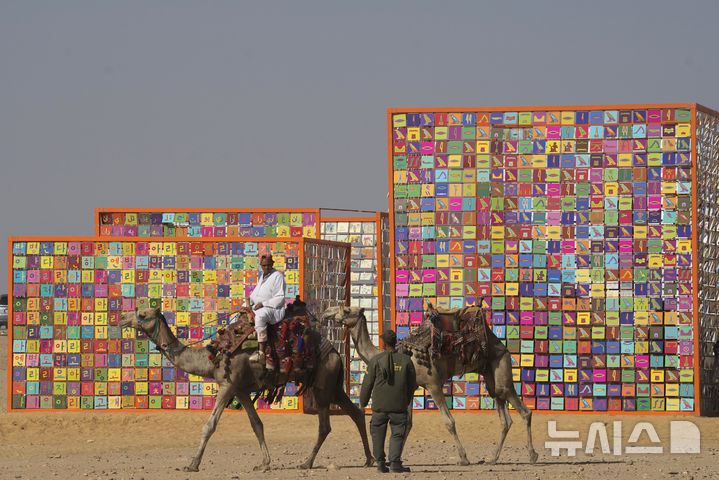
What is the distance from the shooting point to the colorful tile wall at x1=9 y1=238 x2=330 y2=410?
24.5 m

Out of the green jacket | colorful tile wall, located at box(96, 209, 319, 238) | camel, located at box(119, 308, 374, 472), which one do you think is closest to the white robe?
camel, located at box(119, 308, 374, 472)

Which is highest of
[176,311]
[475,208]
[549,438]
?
[475,208]

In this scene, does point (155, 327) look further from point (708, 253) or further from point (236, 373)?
point (708, 253)

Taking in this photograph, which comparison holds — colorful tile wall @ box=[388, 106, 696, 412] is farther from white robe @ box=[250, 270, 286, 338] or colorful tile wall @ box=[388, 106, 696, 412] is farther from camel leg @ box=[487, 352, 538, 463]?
white robe @ box=[250, 270, 286, 338]

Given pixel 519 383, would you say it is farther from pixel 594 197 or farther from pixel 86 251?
pixel 86 251

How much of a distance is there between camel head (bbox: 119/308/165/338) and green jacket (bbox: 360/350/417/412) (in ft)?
9.60

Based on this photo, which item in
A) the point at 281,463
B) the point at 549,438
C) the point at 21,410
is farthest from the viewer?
the point at 21,410

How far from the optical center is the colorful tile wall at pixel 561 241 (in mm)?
22938

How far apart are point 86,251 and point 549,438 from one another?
9.30 meters

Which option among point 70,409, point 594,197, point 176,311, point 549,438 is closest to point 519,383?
point 549,438

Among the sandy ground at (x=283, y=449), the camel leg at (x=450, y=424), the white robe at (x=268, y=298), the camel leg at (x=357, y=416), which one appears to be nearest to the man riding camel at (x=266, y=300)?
the white robe at (x=268, y=298)

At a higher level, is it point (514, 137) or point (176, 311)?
point (514, 137)

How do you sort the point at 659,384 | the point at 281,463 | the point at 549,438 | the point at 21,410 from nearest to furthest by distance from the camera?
the point at 281,463, the point at 549,438, the point at 659,384, the point at 21,410

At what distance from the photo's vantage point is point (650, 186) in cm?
2306
